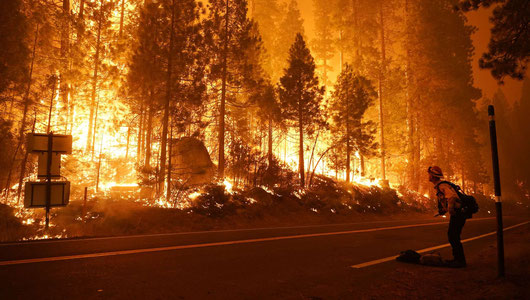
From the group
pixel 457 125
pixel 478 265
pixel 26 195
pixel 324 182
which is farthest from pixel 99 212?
pixel 457 125

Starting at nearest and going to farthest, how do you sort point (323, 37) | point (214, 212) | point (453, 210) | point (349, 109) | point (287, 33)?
point (453, 210) < point (214, 212) < point (349, 109) < point (287, 33) < point (323, 37)

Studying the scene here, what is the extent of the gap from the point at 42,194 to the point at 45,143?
171 centimetres

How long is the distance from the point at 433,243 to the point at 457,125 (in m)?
31.6

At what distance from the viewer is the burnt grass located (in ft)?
34.4

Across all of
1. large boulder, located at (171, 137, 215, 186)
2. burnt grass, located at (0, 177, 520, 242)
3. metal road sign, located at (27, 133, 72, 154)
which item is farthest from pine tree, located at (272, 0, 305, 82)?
metal road sign, located at (27, 133, 72, 154)

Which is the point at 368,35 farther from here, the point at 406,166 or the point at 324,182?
the point at 324,182

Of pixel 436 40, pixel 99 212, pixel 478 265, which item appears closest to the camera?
pixel 478 265

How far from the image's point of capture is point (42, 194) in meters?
9.53

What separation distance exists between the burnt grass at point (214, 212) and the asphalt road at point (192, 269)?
3659 millimetres

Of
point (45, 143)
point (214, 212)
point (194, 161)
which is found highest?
point (194, 161)

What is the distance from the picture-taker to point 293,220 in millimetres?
16297

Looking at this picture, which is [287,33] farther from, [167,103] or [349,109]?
[167,103]

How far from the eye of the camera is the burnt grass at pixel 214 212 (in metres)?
10.5

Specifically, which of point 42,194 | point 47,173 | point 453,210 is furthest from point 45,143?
point 453,210
